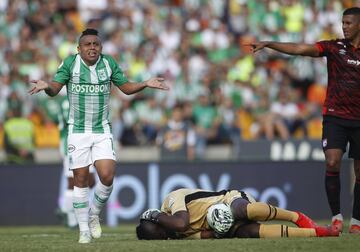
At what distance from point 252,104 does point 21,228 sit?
732cm

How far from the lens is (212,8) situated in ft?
81.2

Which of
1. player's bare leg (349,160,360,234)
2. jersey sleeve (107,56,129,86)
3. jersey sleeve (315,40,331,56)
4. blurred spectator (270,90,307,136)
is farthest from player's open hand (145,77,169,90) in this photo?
blurred spectator (270,90,307,136)

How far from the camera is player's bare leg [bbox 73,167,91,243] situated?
417 inches

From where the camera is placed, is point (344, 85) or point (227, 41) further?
point (227, 41)

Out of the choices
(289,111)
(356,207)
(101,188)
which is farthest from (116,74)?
(289,111)

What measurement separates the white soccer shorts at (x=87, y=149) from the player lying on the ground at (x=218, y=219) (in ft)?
2.77

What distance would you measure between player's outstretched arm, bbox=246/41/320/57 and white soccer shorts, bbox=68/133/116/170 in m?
2.04

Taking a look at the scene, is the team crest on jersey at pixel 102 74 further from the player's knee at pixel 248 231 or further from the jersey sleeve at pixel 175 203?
the player's knee at pixel 248 231

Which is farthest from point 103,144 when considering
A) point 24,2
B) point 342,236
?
point 24,2

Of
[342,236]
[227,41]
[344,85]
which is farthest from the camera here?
[227,41]

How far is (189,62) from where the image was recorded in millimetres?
22922

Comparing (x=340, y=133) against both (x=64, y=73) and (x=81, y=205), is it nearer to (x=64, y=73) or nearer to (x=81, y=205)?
(x=81, y=205)

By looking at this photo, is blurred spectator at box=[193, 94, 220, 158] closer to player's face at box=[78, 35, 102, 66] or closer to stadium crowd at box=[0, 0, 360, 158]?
stadium crowd at box=[0, 0, 360, 158]

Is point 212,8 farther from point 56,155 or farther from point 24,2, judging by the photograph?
point 56,155
